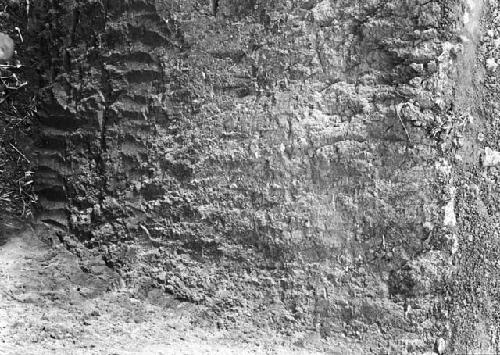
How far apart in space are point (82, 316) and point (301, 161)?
104 centimetres

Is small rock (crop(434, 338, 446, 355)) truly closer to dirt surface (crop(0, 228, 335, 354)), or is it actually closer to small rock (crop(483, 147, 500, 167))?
dirt surface (crop(0, 228, 335, 354))

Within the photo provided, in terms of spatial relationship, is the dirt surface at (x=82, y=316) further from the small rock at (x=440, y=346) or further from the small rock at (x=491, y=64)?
the small rock at (x=491, y=64)

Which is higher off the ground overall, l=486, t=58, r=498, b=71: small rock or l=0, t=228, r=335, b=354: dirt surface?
l=486, t=58, r=498, b=71: small rock

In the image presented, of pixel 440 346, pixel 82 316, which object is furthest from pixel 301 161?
pixel 82 316

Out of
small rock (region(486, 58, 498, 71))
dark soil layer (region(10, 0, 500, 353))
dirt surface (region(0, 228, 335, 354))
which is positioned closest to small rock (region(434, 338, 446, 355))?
dark soil layer (region(10, 0, 500, 353))

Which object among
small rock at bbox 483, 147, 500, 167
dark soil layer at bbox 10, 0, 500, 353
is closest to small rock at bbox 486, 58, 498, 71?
dark soil layer at bbox 10, 0, 500, 353

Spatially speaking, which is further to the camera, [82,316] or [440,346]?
[82,316]

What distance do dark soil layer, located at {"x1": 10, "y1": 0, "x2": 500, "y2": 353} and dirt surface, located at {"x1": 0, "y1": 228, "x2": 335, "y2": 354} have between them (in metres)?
0.07

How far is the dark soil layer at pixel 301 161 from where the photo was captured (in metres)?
2.35

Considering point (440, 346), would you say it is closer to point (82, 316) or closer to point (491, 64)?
point (491, 64)

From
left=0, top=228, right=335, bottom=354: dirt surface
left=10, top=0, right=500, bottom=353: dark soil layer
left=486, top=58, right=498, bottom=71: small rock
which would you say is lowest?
left=0, top=228, right=335, bottom=354: dirt surface

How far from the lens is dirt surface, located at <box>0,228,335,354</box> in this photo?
2.40 m

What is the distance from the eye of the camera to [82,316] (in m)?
2.52

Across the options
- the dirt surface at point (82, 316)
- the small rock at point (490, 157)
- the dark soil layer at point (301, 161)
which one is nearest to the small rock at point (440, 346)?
the dark soil layer at point (301, 161)
